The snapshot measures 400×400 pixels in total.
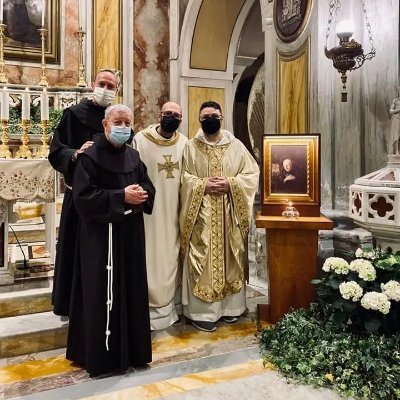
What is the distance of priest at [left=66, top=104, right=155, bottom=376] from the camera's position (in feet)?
9.75

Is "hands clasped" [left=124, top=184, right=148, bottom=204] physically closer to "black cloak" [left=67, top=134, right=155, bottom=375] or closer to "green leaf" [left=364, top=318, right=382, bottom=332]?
"black cloak" [left=67, top=134, right=155, bottom=375]

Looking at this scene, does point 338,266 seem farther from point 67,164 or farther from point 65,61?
point 65,61

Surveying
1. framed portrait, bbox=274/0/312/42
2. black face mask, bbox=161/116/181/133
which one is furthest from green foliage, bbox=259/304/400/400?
framed portrait, bbox=274/0/312/42

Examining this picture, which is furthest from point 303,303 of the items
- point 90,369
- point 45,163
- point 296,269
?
point 45,163

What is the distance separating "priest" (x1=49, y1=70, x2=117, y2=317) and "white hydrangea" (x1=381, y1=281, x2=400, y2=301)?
7.40ft

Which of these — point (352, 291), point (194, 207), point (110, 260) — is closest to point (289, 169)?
point (194, 207)

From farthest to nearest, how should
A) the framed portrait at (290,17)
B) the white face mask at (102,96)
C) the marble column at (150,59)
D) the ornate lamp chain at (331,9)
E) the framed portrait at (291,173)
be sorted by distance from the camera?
the marble column at (150,59), the framed portrait at (290,17), the ornate lamp chain at (331,9), the framed portrait at (291,173), the white face mask at (102,96)

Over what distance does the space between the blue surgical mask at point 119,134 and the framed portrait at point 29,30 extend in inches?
197

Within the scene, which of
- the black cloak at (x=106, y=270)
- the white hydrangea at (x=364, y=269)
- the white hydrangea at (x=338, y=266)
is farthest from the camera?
the white hydrangea at (x=338, y=266)

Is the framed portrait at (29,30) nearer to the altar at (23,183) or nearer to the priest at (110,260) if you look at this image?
the altar at (23,183)

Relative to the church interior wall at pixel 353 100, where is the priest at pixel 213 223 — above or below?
below

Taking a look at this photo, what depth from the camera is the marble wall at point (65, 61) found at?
288 inches

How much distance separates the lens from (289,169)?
13.3ft

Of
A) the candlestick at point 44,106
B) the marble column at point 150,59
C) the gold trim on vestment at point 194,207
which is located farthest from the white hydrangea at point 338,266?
the marble column at point 150,59
